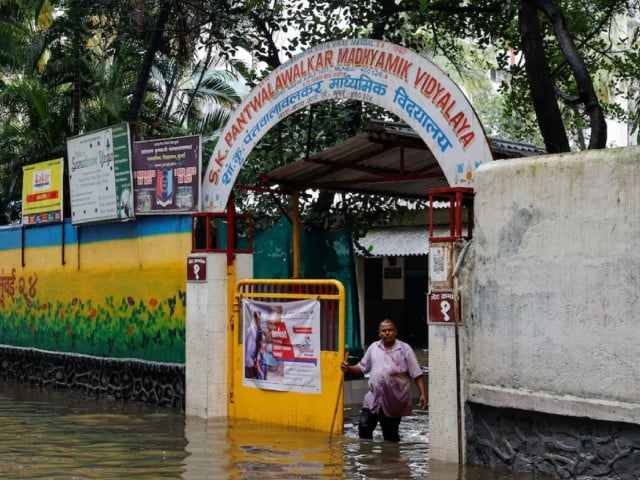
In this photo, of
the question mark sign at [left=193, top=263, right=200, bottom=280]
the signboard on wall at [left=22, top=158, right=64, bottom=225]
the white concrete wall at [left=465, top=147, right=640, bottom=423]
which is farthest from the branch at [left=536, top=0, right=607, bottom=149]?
the signboard on wall at [left=22, top=158, right=64, bottom=225]

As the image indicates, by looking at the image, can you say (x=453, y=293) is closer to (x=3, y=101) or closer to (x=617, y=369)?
(x=617, y=369)

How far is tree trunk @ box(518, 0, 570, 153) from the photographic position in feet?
42.5

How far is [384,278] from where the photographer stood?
2892 cm

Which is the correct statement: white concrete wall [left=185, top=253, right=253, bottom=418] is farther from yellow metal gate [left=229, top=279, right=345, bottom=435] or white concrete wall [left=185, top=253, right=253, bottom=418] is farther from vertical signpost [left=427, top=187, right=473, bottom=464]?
vertical signpost [left=427, top=187, right=473, bottom=464]

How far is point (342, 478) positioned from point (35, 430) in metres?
4.84

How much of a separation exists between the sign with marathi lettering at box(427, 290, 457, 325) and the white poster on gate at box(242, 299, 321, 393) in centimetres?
206

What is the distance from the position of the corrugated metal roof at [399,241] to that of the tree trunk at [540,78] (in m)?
11.1

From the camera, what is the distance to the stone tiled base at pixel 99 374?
15.0 meters

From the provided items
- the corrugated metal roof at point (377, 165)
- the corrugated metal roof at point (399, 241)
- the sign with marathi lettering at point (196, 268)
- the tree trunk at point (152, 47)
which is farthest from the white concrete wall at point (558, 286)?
the corrugated metal roof at point (399, 241)

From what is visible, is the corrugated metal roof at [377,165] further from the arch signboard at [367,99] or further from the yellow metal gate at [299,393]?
the yellow metal gate at [299,393]

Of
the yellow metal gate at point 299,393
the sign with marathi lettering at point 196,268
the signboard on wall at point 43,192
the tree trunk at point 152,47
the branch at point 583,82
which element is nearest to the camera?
the yellow metal gate at point 299,393

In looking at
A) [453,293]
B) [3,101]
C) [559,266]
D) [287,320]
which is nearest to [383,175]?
[287,320]

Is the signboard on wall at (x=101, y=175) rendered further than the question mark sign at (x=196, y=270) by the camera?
Yes

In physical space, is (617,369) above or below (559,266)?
below
